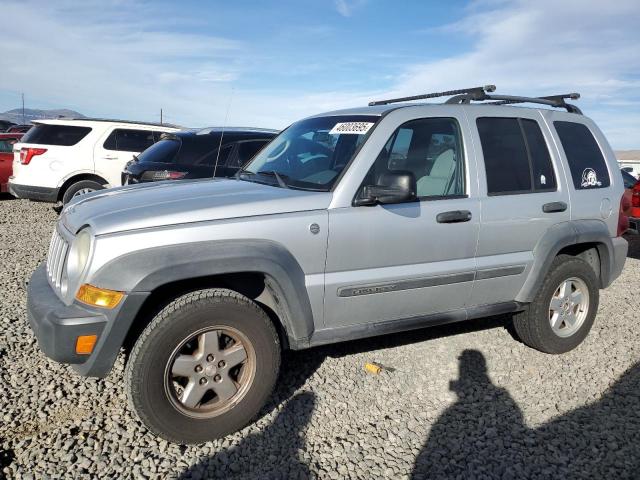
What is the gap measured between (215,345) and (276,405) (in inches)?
29.6

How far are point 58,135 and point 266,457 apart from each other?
857 cm

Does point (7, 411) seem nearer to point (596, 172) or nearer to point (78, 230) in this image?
point (78, 230)

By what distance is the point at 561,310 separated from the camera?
439cm

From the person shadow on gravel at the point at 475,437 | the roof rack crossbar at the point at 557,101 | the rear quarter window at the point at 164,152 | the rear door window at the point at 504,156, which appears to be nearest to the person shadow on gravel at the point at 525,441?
the person shadow on gravel at the point at 475,437

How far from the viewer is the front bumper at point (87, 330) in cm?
267

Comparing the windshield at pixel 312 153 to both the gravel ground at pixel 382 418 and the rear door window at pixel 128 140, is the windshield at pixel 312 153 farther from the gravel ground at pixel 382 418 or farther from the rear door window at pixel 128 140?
the rear door window at pixel 128 140

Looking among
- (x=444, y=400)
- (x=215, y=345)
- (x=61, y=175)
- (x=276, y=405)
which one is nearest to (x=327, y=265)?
(x=215, y=345)

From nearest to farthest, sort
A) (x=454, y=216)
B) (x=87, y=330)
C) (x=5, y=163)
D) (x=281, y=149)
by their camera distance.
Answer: (x=87, y=330) → (x=454, y=216) → (x=281, y=149) → (x=5, y=163)

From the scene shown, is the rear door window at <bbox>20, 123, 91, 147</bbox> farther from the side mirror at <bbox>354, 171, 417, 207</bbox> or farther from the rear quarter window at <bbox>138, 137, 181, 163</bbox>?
the side mirror at <bbox>354, 171, 417, 207</bbox>

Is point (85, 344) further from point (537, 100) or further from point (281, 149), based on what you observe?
point (537, 100)

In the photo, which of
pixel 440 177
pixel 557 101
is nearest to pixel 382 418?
pixel 440 177

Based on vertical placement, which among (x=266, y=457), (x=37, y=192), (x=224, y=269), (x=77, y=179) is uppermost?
(x=224, y=269)

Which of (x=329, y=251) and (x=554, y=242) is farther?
(x=554, y=242)

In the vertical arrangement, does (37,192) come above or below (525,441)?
above
